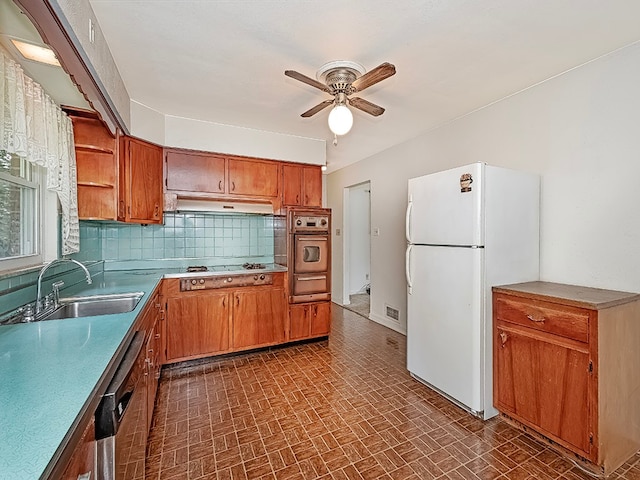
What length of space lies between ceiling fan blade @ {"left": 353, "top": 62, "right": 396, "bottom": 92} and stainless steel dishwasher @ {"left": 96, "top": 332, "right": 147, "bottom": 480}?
1.92 metres

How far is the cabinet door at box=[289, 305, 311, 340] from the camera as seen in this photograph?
3.52m

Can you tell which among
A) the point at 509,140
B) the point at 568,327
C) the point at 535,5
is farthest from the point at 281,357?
the point at 535,5

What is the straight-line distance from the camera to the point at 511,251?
2.29 meters

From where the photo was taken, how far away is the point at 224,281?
316 centimetres

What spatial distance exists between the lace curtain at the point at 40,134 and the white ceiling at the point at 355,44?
0.54 metres

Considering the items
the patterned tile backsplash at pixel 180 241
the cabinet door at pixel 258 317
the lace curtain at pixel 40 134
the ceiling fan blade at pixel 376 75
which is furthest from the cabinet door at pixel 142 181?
the ceiling fan blade at pixel 376 75

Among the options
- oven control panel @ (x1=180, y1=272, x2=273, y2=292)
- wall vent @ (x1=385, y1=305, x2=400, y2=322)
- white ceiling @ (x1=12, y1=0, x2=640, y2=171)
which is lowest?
wall vent @ (x1=385, y1=305, x2=400, y2=322)

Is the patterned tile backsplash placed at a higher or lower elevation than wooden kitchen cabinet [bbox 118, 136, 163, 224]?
lower

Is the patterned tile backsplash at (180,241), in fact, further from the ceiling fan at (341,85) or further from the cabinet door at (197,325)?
the ceiling fan at (341,85)

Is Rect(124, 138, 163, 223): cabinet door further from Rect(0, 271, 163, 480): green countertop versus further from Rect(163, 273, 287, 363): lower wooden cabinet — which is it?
Rect(0, 271, 163, 480): green countertop

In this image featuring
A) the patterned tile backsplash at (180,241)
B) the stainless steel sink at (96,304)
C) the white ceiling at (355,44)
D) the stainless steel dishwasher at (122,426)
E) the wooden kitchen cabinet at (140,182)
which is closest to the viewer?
the stainless steel dishwasher at (122,426)

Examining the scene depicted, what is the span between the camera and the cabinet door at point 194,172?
321 centimetres

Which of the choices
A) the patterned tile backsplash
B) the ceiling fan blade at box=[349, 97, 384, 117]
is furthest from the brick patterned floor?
the ceiling fan blade at box=[349, 97, 384, 117]

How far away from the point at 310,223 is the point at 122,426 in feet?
8.92
